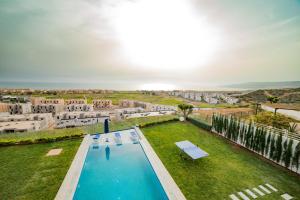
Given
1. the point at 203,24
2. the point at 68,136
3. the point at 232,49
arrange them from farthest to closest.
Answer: the point at 232,49, the point at 203,24, the point at 68,136

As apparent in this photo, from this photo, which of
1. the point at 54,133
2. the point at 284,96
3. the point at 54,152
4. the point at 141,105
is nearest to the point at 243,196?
the point at 54,152

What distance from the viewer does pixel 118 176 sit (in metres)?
8.18

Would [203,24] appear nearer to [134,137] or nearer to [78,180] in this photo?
[134,137]

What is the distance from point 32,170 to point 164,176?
23.3 feet

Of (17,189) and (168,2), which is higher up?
(168,2)

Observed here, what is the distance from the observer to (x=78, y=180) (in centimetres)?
725

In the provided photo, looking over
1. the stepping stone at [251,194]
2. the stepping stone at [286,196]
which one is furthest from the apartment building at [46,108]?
the stepping stone at [286,196]

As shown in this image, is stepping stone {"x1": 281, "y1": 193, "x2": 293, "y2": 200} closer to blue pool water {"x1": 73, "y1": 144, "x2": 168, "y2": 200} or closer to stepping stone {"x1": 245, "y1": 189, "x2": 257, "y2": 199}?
stepping stone {"x1": 245, "y1": 189, "x2": 257, "y2": 199}

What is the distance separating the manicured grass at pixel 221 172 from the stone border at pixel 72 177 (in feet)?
15.7

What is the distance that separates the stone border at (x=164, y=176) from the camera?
20.2ft

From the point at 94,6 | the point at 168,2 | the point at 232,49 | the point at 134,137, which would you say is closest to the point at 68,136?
the point at 134,137

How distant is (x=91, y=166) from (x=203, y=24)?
55.1 ft

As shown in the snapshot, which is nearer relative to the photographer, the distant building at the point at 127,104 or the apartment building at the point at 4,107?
the apartment building at the point at 4,107

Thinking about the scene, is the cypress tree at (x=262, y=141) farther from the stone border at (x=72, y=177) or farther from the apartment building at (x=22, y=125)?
the apartment building at (x=22, y=125)
